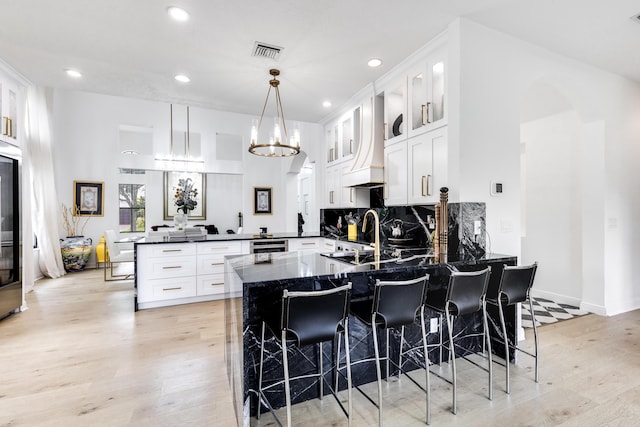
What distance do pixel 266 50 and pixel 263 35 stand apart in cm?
25

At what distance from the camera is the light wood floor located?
1897 mm

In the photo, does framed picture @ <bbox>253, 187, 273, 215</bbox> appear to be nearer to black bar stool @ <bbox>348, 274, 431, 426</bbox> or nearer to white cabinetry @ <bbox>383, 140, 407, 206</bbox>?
white cabinetry @ <bbox>383, 140, 407, 206</bbox>

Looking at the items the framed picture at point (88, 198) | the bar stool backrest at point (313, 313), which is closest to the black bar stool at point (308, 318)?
the bar stool backrest at point (313, 313)

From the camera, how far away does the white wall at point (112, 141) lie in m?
6.95

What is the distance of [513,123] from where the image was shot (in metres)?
2.99

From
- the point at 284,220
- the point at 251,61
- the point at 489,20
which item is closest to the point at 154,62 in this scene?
the point at 251,61

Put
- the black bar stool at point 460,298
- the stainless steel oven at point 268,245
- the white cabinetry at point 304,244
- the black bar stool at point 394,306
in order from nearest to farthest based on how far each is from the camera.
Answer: the black bar stool at point 394,306 → the black bar stool at point 460,298 → the stainless steel oven at point 268,245 → the white cabinetry at point 304,244

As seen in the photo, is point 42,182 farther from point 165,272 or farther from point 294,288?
point 294,288

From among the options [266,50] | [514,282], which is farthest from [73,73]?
[514,282]

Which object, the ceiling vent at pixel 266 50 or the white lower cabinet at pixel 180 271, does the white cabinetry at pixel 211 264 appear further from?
the ceiling vent at pixel 266 50

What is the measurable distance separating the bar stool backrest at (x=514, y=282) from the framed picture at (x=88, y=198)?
8.29 metres

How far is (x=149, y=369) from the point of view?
248cm

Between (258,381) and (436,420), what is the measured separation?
43.9 inches

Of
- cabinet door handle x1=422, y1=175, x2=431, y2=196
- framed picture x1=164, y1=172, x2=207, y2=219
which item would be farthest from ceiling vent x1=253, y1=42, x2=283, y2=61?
framed picture x1=164, y1=172, x2=207, y2=219
